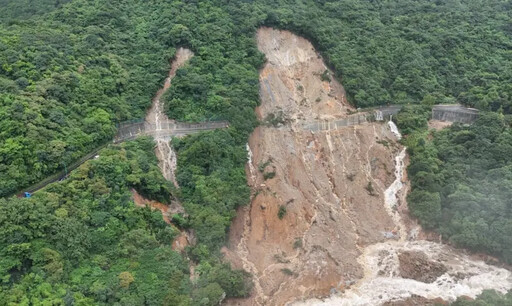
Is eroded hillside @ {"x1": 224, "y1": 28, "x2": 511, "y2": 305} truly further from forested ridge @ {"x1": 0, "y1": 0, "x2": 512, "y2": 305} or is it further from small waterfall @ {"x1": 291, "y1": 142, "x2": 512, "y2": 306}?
forested ridge @ {"x1": 0, "y1": 0, "x2": 512, "y2": 305}

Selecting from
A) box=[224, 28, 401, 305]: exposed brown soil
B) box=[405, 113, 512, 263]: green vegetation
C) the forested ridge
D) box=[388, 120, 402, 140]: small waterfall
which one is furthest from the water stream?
box=[388, 120, 402, 140]: small waterfall

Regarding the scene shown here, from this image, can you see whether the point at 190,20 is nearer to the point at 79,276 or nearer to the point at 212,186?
the point at 212,186

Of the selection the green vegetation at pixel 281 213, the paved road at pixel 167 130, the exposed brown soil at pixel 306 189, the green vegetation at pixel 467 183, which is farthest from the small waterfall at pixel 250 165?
the green vegetation at pixel 467 183

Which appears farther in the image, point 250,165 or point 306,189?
point 250,165

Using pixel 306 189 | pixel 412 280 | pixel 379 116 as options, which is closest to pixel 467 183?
pixel 412 280

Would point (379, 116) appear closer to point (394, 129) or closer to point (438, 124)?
point (394, 129)

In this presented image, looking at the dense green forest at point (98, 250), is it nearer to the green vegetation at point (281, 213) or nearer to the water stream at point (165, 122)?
the water stream at point (165, 122)
